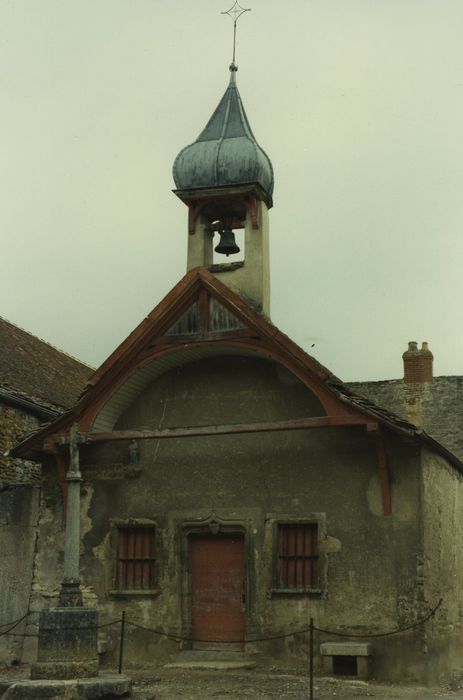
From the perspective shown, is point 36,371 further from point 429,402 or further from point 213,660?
point 429,402

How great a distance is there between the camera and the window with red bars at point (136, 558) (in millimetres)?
18094

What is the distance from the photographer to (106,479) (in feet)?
61.3

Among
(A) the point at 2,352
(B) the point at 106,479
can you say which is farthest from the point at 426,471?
(A) the point at 2,352

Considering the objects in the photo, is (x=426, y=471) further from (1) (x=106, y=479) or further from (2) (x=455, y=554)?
(1) (x=106, y=479)

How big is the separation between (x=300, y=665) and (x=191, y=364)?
568 centimetres

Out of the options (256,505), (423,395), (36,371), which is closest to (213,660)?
(256,505)

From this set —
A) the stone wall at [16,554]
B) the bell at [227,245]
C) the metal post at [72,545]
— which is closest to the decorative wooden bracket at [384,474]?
the metal post at [72,545]

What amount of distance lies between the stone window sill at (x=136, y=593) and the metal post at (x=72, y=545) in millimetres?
3026

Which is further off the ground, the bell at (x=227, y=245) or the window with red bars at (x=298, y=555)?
the bell at (x=227, y=245)

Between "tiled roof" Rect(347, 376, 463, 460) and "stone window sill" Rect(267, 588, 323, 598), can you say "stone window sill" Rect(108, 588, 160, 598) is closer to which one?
"stone window sill" Rect(267, 588, 323, 598)

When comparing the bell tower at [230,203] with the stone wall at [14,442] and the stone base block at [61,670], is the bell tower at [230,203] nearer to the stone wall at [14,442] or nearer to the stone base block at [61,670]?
the stone wall at [14,442]

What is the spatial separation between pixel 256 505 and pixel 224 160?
6.56 metres

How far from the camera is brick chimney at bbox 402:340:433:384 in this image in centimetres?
2933

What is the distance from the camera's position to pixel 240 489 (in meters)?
17.8
